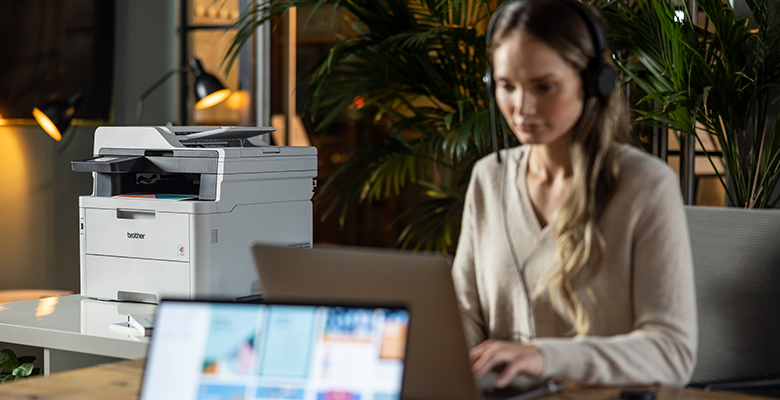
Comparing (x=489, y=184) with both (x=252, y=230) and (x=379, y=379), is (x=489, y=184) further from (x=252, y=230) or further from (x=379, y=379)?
(x=252, y=230)

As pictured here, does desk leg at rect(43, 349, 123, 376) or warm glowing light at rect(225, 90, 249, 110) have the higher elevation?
warm glowing light at rect(225, 90, 249, 110)

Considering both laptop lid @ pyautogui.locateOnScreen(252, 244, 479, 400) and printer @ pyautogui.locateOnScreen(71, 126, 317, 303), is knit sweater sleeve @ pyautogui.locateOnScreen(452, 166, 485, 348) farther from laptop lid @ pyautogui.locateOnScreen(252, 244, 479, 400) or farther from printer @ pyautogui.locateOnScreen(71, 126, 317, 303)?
printer @ pyautogui.locateOnScreen(71, 126, 317, 303)

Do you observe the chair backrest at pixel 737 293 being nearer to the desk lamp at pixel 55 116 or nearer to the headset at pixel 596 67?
the headset at pixel 596 67

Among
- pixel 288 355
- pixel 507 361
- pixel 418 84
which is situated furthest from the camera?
pixel 418 84

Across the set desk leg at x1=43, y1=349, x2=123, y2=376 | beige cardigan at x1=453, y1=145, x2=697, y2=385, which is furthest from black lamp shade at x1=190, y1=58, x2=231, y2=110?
beige cardigan at x1=453, y1=145, x2=697, y2=385

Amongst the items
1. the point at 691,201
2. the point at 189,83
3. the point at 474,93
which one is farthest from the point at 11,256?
the point at 691,201

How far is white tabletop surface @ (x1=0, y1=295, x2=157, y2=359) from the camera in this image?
1819 millimetres

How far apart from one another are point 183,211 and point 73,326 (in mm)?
438

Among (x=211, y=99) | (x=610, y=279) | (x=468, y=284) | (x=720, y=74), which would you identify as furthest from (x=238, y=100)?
(x=610, y=279)

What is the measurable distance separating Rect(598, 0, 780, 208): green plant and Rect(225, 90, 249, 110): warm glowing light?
9.13 ft

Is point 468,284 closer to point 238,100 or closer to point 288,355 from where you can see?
point 288,355

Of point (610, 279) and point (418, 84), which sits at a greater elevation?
point (418, 84)

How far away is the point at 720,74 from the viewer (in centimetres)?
229

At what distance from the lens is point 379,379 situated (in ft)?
2.67
